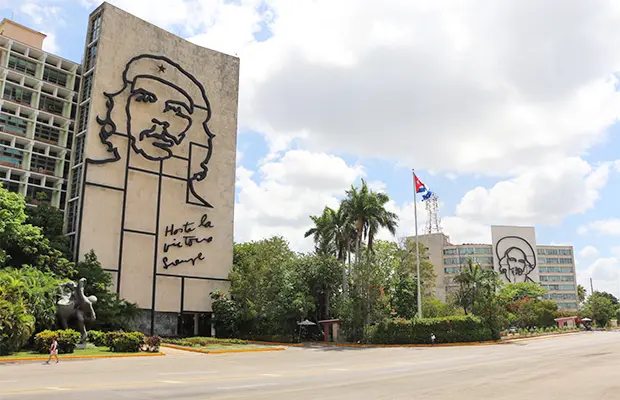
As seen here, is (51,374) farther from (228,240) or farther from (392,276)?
(392,276)

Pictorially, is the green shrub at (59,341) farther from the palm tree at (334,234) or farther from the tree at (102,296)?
the palm tree at (334,234)

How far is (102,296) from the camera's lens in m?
41.9

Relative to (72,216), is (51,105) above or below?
above

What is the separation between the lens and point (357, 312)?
Answer: 4684cm

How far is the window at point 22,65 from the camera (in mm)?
53312

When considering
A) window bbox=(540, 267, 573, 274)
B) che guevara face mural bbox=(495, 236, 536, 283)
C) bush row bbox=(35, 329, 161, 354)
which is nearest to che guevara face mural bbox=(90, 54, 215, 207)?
bush row bbox=(35, 329, 161, 354)

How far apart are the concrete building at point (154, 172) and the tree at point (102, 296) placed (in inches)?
98.3

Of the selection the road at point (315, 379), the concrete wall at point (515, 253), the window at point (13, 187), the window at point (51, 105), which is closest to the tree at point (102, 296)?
the window at point (13, 187)

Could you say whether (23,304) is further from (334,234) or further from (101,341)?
(334,234)

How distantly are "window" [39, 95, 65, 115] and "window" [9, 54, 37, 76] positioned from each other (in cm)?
301

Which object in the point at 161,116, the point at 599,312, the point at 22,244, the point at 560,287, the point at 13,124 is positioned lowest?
the point at 599,312

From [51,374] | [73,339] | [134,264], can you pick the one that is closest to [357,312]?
[134,264]

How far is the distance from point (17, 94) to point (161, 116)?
47.6 ft

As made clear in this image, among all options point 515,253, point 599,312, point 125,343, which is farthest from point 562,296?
point 125,343
